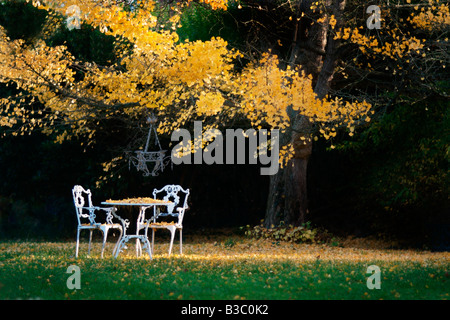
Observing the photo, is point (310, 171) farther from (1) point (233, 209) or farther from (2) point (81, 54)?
(2) point (81, 54)

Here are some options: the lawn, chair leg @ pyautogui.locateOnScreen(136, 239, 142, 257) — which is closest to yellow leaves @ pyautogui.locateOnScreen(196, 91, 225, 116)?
chair leg @ pyautogui.locateOnScreen(136, 239, 142, 257)

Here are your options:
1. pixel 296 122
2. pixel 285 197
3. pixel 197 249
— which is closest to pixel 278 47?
pixel 296 122

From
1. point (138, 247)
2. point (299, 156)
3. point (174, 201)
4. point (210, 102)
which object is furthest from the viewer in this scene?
point (299, 156)

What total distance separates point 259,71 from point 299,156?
2.39m

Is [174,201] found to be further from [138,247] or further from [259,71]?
[259,71]

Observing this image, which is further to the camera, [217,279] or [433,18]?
[433,18]

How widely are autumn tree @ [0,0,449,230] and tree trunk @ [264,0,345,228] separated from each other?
19 millimetres

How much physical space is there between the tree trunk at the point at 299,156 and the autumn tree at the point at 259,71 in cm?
2

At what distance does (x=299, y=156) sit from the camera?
1033 cm

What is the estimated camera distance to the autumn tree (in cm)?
823

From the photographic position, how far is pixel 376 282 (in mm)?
5312

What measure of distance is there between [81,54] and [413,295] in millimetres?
8907

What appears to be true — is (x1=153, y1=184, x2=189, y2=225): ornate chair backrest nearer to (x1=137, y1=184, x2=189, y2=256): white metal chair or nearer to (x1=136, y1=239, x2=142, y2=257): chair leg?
(x1=137, y1=184, x2=189, y2=256): white metal chair

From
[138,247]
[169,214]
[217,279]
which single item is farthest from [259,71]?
[217,279]
